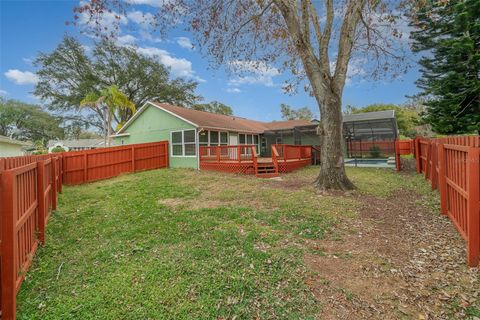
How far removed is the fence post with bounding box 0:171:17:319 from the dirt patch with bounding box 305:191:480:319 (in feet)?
9.41

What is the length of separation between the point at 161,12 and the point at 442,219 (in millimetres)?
8686

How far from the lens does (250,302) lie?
2398mm

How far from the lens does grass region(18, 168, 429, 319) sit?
2361 mm

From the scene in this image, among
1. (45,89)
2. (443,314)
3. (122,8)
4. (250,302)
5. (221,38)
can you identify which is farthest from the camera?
(45,89)

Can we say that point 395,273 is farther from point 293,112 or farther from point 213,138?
point 293,112

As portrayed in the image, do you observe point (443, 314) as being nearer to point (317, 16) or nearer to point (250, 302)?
point (250, 302)

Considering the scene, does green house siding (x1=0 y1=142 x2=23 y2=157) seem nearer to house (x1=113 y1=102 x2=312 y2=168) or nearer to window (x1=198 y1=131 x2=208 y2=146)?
house (x1=113 y1=102 x2=312 y2=168)

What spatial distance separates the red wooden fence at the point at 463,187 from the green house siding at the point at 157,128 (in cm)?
1122

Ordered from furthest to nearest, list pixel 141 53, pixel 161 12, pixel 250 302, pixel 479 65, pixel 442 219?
pixel 141 53 < pixel 479 65 < pixel 161 12 < pixel 442 219 < pixel 250 302

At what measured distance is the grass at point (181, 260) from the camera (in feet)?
7.75

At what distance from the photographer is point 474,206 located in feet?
8.73

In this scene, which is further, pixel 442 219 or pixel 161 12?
pixel 161 12

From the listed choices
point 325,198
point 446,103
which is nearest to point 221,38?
point 325,198

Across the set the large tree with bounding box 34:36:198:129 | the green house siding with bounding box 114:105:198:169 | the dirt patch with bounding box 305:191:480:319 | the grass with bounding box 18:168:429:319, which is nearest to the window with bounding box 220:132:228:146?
the green house siding with bounding box 114:105:198:169
